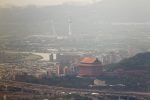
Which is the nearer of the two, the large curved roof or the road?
the road

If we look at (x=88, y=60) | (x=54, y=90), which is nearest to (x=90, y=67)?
(x=88, y=60)

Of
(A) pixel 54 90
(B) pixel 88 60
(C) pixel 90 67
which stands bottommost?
(A) pixel 54 90

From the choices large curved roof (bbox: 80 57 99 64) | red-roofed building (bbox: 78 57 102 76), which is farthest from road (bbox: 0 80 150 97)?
large curved roof (bbox: 80 57 99 64)

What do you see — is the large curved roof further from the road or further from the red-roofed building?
the road

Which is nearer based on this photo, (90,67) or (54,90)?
(54,90)

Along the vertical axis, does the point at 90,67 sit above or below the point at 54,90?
above

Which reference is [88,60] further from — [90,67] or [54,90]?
[54,90]

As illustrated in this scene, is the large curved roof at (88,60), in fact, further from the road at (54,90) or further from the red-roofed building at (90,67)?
the road at (54,90)

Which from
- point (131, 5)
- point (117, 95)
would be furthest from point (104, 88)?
point (131, 5)

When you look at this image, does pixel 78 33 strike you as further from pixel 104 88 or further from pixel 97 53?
pixel 104 88
